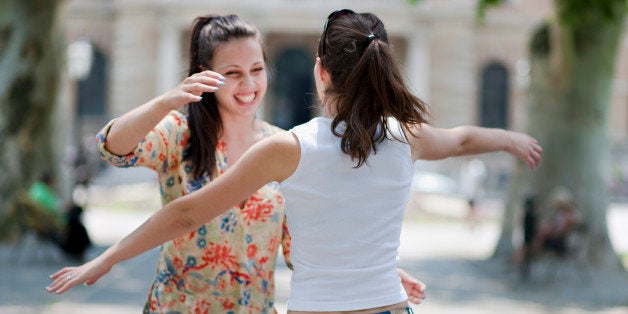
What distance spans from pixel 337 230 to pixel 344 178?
5.8 inches

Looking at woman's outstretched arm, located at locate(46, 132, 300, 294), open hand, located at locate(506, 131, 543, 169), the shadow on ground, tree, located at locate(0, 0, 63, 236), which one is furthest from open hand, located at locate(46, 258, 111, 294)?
tree, located at locate(0, 0, 63, 236)

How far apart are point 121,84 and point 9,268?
29.6 meters

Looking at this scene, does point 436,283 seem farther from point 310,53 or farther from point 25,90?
point 310,53

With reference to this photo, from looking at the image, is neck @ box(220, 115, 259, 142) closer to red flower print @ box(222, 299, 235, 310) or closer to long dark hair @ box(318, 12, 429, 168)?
red flower print @ box(222, 299, 235, 310)

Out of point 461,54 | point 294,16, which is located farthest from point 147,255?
point 461,54

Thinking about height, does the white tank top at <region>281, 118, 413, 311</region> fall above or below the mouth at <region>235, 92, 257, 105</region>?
below

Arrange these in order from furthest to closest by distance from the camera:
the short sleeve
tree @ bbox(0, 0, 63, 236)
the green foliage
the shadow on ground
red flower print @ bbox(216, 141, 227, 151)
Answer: tree @ bbox(0, 0, 63, 236) < the green foliage < the shadow on ground < red flower print @ bbox(216, 141, 227, 151) < the short sleeve

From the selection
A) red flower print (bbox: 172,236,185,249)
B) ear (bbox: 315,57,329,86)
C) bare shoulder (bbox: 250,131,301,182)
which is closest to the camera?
bare shoulder (bbox: 250,131,301,182)

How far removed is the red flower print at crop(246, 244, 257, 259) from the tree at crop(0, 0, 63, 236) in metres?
13.3

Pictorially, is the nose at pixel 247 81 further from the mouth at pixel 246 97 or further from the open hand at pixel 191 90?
the open hand at pixel 191 90

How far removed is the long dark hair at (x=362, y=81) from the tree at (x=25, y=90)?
14139 millimetres

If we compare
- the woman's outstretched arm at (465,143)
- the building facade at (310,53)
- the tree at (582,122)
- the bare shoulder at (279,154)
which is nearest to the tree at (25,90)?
the tree at (582,122)

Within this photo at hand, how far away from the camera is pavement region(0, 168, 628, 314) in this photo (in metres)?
10.9

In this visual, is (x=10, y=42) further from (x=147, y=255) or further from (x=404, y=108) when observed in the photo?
(x=404, y=108)
